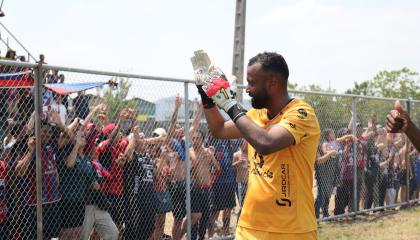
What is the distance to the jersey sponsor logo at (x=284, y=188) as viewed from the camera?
133 inches

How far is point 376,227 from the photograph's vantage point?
9.79 m

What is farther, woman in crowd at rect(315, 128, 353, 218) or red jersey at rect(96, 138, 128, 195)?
woman in crowd at rect(315, 128, 353, 218)

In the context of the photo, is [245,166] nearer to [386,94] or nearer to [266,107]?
[266,107]

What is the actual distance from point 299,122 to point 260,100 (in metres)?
0.31

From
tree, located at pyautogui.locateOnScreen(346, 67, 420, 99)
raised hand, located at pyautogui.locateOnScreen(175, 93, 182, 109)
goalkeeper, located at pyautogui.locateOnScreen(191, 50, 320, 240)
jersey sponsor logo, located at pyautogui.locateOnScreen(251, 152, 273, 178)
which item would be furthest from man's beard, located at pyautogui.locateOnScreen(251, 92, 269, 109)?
tree, located at pyautogui.locateOnScreen(346, 67, 420, 99)

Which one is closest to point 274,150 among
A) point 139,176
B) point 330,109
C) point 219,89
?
point 219,89

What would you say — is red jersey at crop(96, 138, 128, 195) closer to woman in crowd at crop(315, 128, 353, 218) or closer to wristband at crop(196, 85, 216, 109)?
wristband at crop(196, 85, 216, 109)

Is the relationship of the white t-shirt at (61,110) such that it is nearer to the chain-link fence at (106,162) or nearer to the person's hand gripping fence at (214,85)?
the chain-link fence at (106,162)

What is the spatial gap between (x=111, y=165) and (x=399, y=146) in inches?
314

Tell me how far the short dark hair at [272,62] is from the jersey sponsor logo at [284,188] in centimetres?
62

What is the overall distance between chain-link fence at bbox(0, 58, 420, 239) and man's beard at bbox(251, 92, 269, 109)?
2.63m

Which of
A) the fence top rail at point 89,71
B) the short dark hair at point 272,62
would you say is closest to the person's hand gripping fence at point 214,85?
the short dark hair at point 272,62

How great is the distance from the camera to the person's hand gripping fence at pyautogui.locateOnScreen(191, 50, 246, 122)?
131 inches

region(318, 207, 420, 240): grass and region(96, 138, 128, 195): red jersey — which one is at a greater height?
region(96, 138, 128, 195): red jersey
